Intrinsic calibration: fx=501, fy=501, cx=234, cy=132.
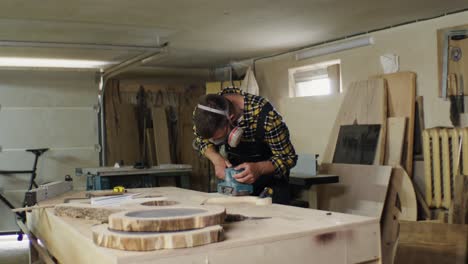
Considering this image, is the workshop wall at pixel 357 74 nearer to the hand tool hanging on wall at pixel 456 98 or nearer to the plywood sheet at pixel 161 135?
the hand tool hanging on wall at pixel 456 98

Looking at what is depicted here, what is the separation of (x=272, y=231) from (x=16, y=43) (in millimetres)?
3754

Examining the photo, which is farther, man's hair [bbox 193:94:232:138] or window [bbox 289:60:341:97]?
window [bbox 289:60:341:97]

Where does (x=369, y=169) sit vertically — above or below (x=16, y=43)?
below

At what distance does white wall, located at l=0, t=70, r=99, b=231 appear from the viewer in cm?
623

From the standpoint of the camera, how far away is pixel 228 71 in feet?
22.0

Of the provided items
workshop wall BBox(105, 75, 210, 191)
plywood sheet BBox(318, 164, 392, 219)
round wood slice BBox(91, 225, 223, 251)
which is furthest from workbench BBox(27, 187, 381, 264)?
workshop wall BBox(105, 75, 210, 191)

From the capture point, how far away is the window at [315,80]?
5055mm

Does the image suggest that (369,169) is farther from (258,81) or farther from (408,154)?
(258,81)

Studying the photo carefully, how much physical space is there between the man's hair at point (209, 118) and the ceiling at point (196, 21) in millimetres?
1261

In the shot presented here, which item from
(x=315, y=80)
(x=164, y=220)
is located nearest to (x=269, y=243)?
(x=164, y=220)

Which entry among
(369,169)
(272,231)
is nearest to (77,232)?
(272,231)

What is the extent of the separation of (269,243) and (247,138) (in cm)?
143

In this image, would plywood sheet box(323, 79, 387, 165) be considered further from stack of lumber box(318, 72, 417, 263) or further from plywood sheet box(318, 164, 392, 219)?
plywood sheet box(318, 164, 392, 219)

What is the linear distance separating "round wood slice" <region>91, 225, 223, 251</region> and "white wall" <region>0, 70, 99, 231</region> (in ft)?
18.1
